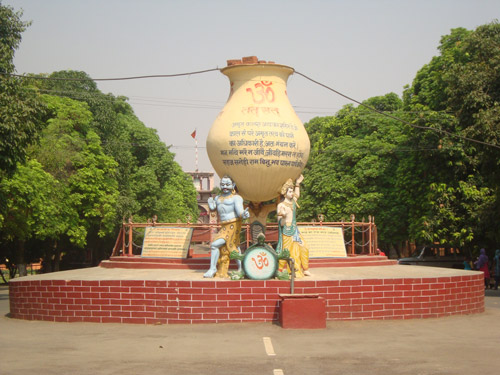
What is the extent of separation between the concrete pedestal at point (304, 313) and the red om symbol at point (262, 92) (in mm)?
4910

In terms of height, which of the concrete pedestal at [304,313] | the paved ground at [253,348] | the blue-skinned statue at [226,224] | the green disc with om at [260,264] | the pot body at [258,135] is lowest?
the paved ground at [253,348]

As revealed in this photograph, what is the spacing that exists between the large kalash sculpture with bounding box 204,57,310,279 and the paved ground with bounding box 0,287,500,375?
2409mm

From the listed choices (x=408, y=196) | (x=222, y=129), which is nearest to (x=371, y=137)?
(x=408, y=196)

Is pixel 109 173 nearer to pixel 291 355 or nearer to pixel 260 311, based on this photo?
pixel 260 311

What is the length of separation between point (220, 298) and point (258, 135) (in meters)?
3.71

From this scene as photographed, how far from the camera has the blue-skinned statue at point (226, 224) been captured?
49.1ft

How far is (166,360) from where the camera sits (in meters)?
9.61

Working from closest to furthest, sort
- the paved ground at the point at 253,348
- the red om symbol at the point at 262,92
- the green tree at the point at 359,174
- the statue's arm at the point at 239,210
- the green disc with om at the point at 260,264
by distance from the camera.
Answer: the paved ground at the point at 253,348 → the green disc with om at the point at 260,264 → the statue's arm at the point at 239,210 → the red om symbol at the point at 262,92 → the green tree at the point at 359,174

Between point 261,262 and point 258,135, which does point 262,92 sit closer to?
point 258,135

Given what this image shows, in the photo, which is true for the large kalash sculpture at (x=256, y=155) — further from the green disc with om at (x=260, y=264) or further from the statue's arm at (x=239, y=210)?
the green disc with om at (x=260, y=264)

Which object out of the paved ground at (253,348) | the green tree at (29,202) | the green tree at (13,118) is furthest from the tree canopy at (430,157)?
the green tree at (29,202)

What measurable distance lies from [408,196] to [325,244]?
18560 mm

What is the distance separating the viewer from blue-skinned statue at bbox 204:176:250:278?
14977 mm

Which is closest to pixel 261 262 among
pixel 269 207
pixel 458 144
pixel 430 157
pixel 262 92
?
pixel 269 207
